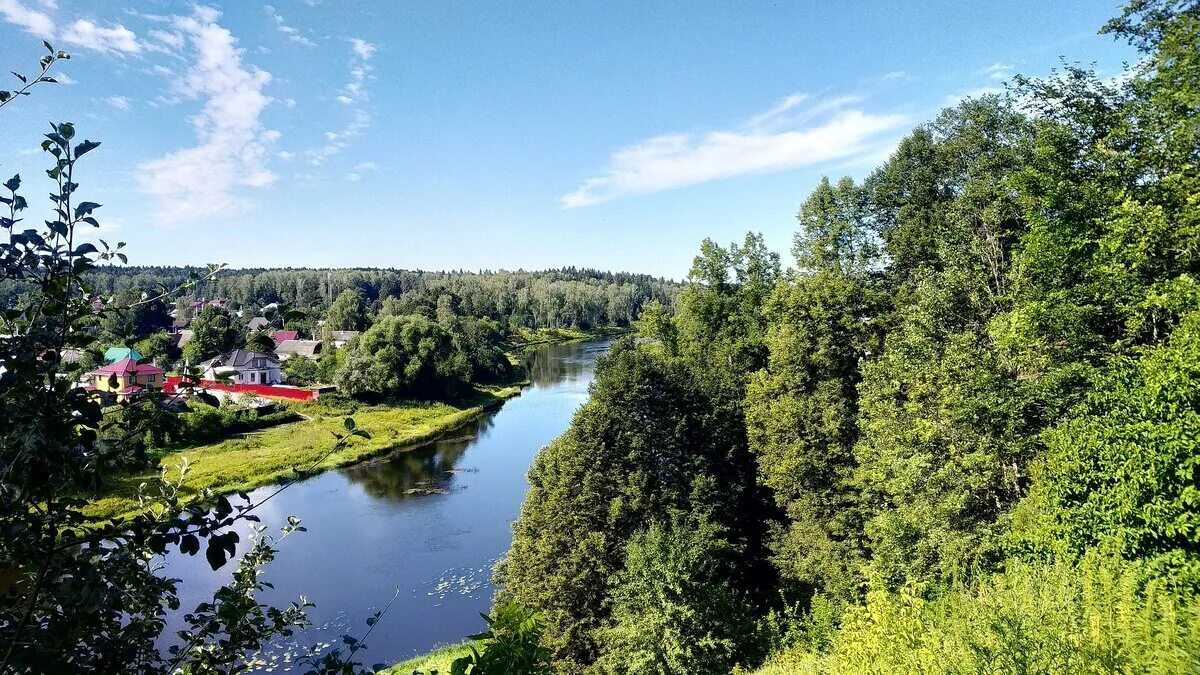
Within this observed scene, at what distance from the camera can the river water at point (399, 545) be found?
22500 millimetres

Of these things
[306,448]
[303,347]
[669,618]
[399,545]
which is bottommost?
[399,545]

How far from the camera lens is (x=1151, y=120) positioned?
15.0m

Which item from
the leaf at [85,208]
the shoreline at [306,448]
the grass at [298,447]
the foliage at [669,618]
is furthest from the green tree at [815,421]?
the leaf at [85,208]

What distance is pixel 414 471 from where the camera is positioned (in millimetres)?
39812

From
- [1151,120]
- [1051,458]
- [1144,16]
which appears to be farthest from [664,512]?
[1144,16]

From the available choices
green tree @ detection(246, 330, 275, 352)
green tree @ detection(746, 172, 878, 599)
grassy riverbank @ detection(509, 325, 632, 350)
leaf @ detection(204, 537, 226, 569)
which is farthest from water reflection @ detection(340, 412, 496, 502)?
grassy riverbank @ detection(509, 325, 632, 350)

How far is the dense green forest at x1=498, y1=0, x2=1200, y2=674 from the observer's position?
9.95 meters

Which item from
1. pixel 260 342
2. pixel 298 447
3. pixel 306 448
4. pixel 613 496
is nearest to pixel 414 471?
pixel 306 448

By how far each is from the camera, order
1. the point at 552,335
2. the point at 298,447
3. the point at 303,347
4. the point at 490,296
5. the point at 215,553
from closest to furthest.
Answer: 1. the point at 215,553
2. the point at 298,447
3. the point at 303,347
4. the point at 552,335
5. the point at 490,296

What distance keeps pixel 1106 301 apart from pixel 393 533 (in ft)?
90.8

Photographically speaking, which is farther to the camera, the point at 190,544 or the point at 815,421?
the point at 815,421

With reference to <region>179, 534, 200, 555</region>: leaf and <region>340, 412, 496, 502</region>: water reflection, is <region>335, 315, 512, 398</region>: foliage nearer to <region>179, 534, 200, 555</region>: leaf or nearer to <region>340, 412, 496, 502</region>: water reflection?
<region>340, 412, 496, 502</region>: water reflection

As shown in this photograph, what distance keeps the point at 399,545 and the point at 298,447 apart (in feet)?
54.9

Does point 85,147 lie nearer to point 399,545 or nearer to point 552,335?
point 399,545
